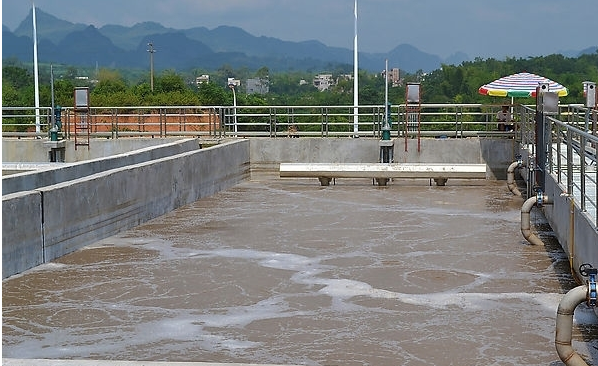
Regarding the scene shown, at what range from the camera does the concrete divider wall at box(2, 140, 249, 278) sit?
44.5 feet

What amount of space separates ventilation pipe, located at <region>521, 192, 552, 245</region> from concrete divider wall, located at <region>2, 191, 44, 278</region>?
6641 mm

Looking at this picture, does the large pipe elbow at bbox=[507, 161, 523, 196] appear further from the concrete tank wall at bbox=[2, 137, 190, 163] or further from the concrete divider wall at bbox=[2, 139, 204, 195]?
the concrete tank wall at bbox=[2, 137, 190, 163]

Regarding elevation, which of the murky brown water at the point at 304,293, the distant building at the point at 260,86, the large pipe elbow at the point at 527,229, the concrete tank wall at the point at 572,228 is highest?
the distant building at the point at 260,86

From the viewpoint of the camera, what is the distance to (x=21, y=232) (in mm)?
13086

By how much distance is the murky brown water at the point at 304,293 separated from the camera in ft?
31.7

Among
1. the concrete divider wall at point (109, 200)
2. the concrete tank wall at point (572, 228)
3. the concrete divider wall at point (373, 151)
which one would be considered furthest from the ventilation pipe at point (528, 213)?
the concrete divider wall at point (373, 151)

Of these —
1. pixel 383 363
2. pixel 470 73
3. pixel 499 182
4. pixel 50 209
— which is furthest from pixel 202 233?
pixel 470 73

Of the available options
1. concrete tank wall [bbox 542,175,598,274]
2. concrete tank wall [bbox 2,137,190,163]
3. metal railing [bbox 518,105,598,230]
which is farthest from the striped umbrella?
concrete tank wall [bbox 542,175,598,274]

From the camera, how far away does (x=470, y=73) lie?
86.8m

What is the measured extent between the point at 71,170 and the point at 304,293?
283 inches

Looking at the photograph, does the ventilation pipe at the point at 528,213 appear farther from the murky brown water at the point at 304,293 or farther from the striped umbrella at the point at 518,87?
the striped umbrella at the point at 518,87

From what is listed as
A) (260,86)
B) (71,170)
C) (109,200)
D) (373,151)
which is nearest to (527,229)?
(109,200)

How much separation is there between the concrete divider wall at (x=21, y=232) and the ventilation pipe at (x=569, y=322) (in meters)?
6.74

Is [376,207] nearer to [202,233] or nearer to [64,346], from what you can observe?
[202,233]
